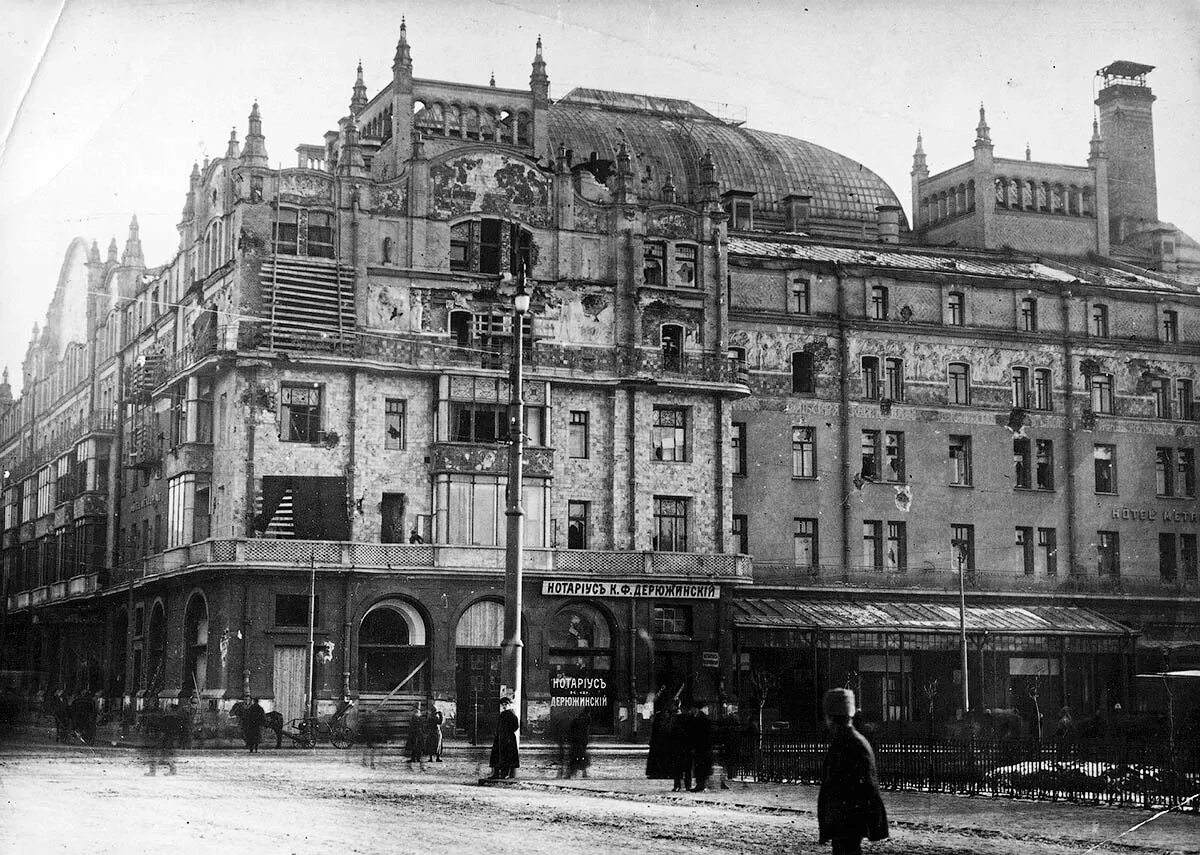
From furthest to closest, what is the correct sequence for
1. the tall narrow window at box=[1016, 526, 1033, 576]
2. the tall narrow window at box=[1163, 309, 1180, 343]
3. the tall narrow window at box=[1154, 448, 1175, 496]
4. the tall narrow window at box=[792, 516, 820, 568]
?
the tall narrow window at box=[1163, 309, 1180, 343], the tall narrow window at box=[1154, 448, 1175, 496], the tall narrow window at box=[1016, 526, 1033, 576], the tall narrow window at box=[792, 516, 820, 568]

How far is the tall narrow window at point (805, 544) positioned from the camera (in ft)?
214

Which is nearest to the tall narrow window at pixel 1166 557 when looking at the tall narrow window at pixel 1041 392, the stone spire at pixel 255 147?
the tall narrow window at pixel 1041 392

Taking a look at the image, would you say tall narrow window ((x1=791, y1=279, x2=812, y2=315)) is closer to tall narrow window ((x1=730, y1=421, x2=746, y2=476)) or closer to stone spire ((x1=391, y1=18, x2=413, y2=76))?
tall narrow window ((x1=730, y1=421, x2=746, y2=476))

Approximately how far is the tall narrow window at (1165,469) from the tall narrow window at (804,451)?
628 inches

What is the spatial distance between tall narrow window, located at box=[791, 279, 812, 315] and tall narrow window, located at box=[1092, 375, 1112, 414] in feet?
44.5

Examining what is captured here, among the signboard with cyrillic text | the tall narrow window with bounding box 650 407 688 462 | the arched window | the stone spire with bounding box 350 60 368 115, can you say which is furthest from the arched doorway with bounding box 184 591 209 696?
the stone spire with bounding box 350 60 368 115

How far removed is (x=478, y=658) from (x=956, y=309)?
2605cm

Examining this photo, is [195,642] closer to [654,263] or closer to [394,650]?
[394,650]

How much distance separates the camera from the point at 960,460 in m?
68.4

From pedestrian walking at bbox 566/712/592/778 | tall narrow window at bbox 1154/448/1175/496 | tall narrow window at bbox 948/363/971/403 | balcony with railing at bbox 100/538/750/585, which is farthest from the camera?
tall narrow window at bbox 1154/448/1175/496

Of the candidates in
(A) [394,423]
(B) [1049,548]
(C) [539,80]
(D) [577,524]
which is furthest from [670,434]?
(B) [1049,548]

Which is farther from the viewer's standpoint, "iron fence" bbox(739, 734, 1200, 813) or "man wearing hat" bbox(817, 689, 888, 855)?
"iron fence" bbox(739, 734, 1200, 813)

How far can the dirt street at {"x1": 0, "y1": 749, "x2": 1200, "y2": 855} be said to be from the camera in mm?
21172

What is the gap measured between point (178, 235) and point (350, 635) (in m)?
20.5
